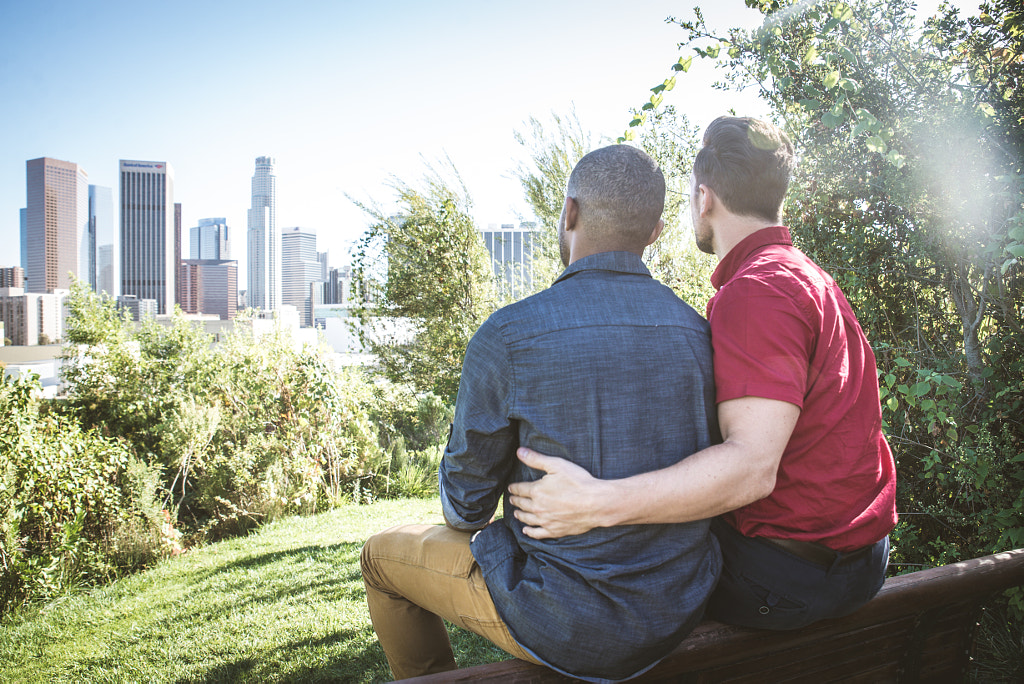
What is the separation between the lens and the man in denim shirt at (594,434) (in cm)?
117

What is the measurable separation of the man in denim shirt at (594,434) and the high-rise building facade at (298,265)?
177 meters

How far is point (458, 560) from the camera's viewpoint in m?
1.38

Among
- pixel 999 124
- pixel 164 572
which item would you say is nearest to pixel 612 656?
pixel 999 124

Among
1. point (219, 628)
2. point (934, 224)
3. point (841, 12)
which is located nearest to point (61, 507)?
point (219, 628)

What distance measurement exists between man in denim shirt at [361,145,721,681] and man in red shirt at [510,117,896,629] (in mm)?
66

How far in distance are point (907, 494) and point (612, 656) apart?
7.46 ft

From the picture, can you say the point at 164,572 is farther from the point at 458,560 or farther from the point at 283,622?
the point at 458,560

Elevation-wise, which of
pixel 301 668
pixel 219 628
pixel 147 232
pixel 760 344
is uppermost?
pixel 147 232

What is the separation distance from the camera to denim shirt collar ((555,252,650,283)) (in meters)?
1.33

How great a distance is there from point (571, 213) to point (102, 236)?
216054 millimetres

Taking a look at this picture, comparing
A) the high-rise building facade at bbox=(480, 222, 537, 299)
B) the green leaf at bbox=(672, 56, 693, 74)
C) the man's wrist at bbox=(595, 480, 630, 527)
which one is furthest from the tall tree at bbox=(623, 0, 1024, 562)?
the high-rise building facade at bbox=(480, 222, 537, 299)

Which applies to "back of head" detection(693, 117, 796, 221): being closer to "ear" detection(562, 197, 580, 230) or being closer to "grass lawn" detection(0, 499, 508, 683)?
"ear" detection(562, 197, 580, 230)

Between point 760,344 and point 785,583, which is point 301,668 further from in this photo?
point 760,344

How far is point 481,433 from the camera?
1.23 meters
